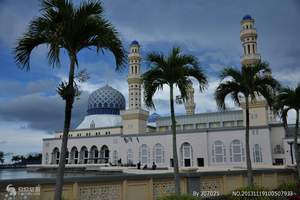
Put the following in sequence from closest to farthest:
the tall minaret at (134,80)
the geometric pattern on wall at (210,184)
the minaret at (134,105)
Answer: the geometric pattern on wall at (210,184)
the minaret at (134,105)
the tall minaret at (134,80)

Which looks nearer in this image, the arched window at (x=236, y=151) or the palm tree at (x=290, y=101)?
the palm tree at (x=290, y=101)

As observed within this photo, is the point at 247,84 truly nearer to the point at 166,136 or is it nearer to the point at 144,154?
the point at 166,136

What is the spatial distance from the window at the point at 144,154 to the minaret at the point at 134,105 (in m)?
3.15

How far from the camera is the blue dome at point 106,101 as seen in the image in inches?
2751

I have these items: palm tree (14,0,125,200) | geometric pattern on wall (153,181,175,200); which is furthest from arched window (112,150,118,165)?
palm tree (14,0,125,200)

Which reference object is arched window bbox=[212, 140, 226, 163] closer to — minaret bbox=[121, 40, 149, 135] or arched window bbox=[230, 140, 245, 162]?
arched window bbox=[230, 140, 245, 162]

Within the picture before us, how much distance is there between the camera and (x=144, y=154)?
52.4 metres

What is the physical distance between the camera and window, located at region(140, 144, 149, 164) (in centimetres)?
5191

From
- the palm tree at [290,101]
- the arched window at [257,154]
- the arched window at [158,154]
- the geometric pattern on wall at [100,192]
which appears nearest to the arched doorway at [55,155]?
the arched window at [158,154]

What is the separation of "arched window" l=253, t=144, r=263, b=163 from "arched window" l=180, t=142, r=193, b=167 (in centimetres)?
1025

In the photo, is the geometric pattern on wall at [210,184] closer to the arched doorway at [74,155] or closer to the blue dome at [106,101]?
the arched doorway at [74,155]

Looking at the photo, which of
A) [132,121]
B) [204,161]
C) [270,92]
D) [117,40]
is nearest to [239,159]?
[204,161]

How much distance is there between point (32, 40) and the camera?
6.63 meters

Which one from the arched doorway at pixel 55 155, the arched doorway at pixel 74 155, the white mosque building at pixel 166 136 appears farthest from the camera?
the arched doorway at pixel 55 155
